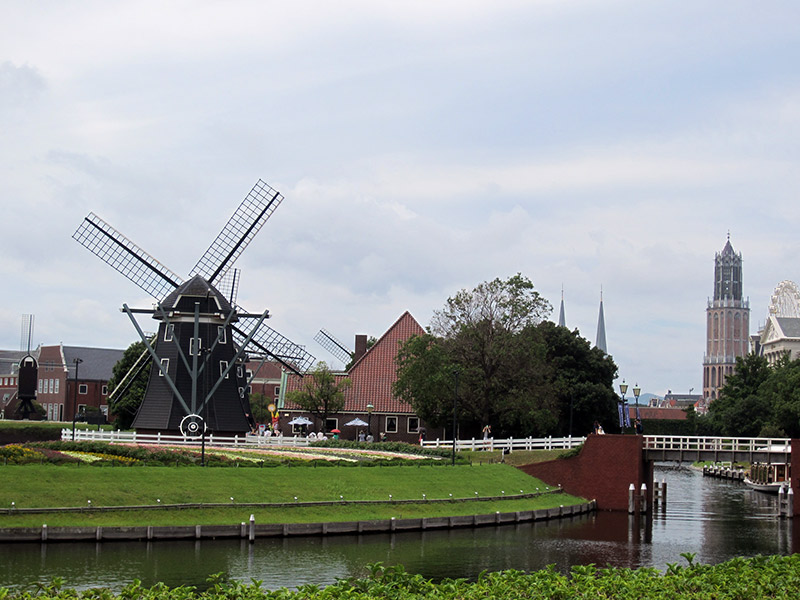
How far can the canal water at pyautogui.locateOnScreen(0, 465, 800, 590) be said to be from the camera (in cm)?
2894

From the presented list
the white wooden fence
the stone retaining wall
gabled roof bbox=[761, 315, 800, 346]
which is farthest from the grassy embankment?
gabled roof bbox=[761, 315, 800, 346]

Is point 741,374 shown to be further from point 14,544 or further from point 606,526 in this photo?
point 14,544

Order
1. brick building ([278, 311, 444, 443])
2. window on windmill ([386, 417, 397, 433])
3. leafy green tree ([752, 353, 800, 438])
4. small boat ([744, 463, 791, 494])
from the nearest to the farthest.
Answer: small boat ([744, 463, 791, 494]) < brick building ([278, 311, 444, 443]) < window on windmill ([386, 417, 397, 433]) < leafy green tree ([752, 353, 800, 438])

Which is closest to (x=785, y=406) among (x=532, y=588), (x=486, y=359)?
(x=486, y=359)

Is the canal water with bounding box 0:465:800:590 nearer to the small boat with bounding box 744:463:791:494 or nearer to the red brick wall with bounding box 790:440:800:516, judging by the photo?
the red brick wall with bounding box 790:440:800:516

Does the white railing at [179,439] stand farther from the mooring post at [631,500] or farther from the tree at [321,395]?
the mooring post at [631,500]

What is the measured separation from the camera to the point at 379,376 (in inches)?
3150

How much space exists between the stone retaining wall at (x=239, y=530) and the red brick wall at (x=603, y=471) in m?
10.3

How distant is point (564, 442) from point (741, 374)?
61.8 metres

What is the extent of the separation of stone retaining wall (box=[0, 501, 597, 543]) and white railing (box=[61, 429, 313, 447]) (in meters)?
21.1

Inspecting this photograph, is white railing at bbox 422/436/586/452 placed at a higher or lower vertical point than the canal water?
higher

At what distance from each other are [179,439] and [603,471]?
2408cm

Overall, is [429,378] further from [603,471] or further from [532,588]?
[532,588]

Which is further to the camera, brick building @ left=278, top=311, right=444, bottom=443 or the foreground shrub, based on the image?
brick building @ left=278, top=311, right=444, bottom=443
